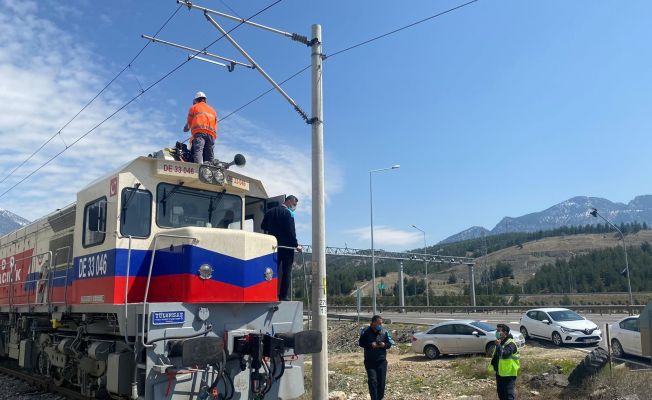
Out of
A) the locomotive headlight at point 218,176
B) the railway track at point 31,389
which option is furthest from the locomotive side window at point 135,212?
the railway track at point 31,389

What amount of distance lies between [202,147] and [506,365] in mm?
6070

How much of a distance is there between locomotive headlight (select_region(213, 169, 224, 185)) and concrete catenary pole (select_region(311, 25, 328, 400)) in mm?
1706

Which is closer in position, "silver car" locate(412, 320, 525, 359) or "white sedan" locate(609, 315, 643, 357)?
"white sedan" locate(609, 315, 643, 357)

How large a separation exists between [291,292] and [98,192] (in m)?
3.48

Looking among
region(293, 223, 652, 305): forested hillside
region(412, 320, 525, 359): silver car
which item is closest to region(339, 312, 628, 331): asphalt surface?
region(412, 320, 525, 359): silver car

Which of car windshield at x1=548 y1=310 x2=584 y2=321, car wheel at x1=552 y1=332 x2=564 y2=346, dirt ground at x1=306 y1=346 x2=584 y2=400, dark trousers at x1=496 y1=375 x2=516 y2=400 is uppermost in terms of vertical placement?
car windshield at x1=548 y1=310 x2=584 y2=321

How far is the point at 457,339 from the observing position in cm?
2011

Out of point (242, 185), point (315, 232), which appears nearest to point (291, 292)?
point (315, 232)

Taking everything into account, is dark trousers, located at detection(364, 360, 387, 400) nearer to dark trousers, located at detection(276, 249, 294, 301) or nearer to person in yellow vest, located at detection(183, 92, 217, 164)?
dark trousers, located at detection(276, 249, 294, 301)

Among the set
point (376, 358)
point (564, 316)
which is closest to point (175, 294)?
point (376, 358)

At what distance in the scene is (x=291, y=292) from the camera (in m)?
9.09

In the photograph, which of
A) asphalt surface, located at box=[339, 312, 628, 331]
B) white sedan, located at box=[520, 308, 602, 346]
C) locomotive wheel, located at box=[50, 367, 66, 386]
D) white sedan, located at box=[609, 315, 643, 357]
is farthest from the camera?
asphalt surface, located at box=[339, 312, 628, 331]

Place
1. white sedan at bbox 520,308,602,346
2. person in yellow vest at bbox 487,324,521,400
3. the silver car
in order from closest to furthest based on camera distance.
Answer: person in yellow vest at bbox 487,324,521,400 < the silver car < white sedan at bbox 520,308,602,346

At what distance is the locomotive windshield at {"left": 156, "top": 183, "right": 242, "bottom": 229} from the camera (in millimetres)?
8297
